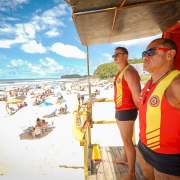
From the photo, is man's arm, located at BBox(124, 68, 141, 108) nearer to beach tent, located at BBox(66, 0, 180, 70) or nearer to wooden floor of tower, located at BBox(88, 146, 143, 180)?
beach tent, located at BBox(66, 0, 180, 70)

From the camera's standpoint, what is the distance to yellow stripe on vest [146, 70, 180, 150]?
4.49ft

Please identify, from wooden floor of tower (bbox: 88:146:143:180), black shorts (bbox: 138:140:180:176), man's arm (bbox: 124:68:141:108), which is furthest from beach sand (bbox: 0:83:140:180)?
black shorts (bbox: 138:140:180:176)

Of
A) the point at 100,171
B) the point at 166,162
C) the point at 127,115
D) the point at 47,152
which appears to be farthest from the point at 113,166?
the point at 47,152

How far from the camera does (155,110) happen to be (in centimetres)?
139

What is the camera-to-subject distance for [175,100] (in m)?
1.27

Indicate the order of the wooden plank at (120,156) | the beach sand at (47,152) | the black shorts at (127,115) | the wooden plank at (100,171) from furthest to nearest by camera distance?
the beach sand at (47,152)
the wooden plank at (120,156)
the wooden plank at (100,171)
the black shorts at (127,115)

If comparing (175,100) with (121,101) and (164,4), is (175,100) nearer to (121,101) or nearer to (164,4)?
(121,101)

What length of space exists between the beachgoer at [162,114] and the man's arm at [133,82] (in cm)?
58

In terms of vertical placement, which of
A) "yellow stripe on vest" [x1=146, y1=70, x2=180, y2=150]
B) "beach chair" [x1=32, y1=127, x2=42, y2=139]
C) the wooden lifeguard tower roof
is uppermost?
the wooden lifeguard tower roof

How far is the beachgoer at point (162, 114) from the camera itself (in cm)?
132

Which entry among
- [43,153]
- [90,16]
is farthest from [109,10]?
[43,153]

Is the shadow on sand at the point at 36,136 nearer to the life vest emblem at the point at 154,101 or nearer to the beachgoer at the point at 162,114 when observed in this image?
the beachgoer at the point at 162,114

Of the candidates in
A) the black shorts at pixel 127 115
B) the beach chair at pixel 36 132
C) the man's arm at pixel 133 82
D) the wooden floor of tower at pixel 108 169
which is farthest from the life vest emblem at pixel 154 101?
the beach chair at pixel 36 132

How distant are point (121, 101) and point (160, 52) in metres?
1.13
